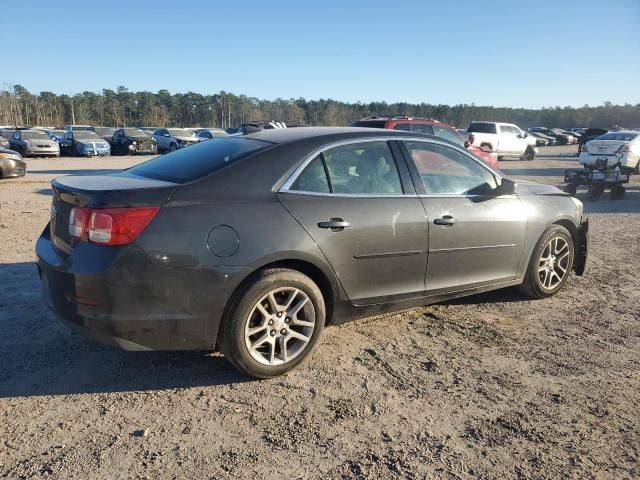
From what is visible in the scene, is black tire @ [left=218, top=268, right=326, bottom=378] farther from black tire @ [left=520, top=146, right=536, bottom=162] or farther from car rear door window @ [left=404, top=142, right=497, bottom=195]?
black tire @ [left=520, top=146, right=536, bottom=162]

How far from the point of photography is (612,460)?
260 centimetres

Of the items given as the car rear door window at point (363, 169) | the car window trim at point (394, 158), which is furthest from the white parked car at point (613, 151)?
the car rear door window at point (363, 169)

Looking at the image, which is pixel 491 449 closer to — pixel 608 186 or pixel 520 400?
pixel 520 400

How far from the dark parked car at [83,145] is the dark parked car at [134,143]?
1.52m

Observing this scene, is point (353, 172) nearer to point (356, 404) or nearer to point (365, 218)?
point (365, 218)

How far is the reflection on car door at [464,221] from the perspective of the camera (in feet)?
13.4

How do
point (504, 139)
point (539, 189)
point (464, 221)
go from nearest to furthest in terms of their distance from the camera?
1. point (464, 221)
2. point (539, 189)
3. point (504, 139)

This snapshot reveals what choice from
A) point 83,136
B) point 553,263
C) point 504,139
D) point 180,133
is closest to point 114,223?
point 553,263

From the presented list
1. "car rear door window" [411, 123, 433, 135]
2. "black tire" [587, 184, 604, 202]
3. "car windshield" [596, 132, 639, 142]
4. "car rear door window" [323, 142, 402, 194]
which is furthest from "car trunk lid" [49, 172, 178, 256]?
"car windshield" [596, 132, 639, 142]

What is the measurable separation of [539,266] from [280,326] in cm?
285

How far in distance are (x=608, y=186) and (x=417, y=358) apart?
37.4ft

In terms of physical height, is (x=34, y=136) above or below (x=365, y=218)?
below

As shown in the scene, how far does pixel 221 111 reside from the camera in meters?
99.1

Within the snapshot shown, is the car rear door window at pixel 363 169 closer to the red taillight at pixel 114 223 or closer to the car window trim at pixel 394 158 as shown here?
the car window trim at pixel 394 158
